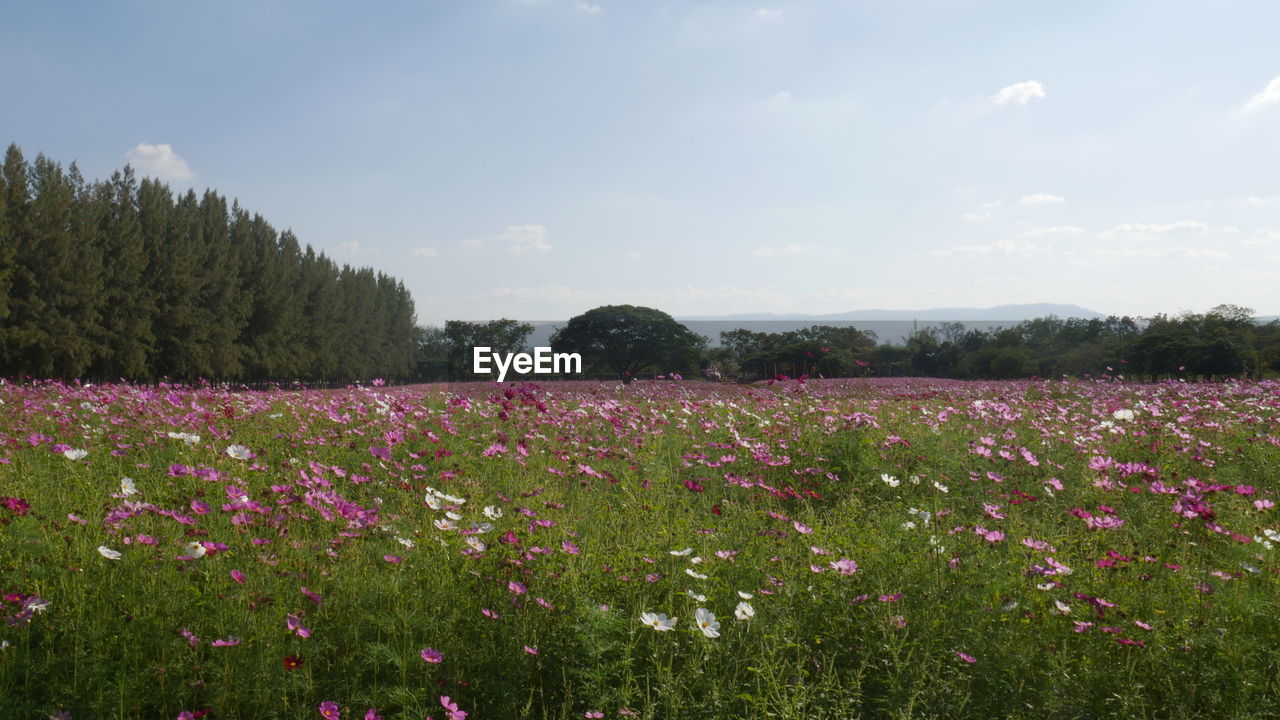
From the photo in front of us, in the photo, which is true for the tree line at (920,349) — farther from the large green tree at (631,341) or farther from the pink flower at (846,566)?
the pink flower at (846,566)

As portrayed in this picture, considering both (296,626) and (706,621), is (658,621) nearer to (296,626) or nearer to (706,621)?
(706,621)

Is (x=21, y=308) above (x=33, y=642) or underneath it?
above

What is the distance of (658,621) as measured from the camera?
2463 millimetres

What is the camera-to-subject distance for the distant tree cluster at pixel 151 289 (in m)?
23.2

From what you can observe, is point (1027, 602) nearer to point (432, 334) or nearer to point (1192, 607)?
point (1192, 607)

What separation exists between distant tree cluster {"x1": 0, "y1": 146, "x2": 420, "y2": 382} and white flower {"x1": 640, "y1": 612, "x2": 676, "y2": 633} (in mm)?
27376

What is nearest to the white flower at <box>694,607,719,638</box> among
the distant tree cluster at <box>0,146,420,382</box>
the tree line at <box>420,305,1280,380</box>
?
the tree line at <box>420,305,1280,380</box>

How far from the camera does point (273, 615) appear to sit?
8.73 feet

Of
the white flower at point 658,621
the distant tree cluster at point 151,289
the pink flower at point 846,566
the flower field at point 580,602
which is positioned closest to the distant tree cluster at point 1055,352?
the flower field at point 580,602

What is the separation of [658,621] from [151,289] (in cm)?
3127

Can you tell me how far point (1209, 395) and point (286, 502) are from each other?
37.7 ft

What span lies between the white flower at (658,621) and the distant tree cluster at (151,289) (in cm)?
2738

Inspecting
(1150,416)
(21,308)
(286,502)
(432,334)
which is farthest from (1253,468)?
(432,334)

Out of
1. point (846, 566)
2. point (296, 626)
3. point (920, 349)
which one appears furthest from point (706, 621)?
point (920, 349)
